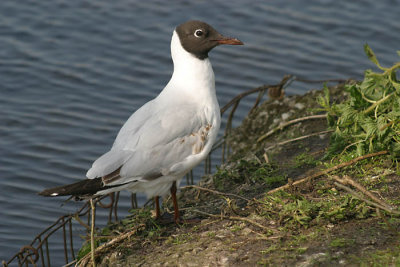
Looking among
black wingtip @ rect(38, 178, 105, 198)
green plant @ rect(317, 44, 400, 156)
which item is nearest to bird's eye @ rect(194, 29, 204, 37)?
green plant @ rect(317, 44, 400, 156)

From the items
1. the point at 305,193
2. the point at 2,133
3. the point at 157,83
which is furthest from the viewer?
the point at 157,83

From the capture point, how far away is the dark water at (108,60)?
786 centimetres

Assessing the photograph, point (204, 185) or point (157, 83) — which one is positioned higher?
point (157, 83)

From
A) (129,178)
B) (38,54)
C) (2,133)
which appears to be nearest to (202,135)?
(129,178)

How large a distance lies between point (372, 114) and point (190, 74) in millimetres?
1437

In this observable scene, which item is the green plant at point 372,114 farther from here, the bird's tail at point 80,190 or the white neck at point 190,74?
the bird's tail at point 80,190

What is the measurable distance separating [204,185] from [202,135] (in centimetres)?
104

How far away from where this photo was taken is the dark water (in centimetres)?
786

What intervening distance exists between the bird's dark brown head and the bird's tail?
4.49 feet

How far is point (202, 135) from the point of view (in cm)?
503

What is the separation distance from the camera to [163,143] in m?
4.92

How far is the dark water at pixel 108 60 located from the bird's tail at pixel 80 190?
2.36 m

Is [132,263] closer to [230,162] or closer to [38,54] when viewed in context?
[230,162]

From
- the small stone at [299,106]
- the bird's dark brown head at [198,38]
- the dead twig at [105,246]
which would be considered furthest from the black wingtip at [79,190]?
the small stone at [299,106]
